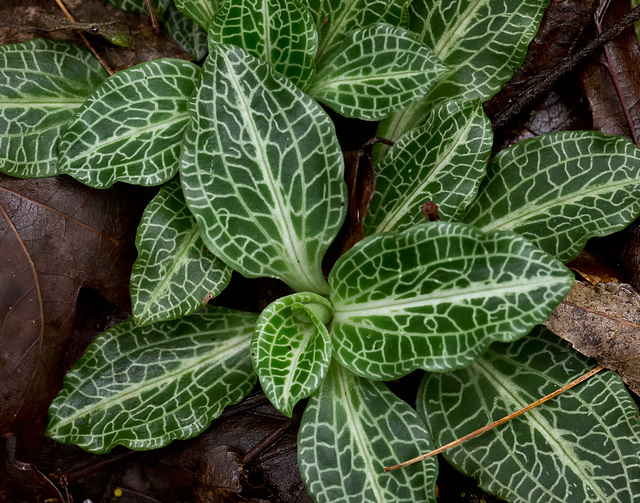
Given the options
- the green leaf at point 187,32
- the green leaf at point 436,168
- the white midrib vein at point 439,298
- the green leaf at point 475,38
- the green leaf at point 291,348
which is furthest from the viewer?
the green leaf at point 187,32

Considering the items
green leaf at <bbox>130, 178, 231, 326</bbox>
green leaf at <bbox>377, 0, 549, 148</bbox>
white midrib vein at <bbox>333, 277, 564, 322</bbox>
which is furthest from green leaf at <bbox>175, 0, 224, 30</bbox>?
white midrib vein at <bbox>333, 277, 564, 322</bbox>

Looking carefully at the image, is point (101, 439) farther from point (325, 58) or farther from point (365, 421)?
point (325, 58)

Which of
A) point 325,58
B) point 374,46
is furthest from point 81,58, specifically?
point 374,46

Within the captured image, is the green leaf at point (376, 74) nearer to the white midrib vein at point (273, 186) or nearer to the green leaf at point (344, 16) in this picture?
the green leaf at point (344, 16)

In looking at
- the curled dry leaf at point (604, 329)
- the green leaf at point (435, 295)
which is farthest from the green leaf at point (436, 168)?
the curled dry leaf at point (604, 329)

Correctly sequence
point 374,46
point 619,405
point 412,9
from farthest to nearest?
point 412,9 < point 374,46 < point 619,405

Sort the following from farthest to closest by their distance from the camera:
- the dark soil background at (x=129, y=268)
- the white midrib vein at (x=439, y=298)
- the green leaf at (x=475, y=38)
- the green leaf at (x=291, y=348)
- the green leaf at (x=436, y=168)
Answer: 1. the dark soil background at (x=129, y=268)
2. the green leaf at (x=475, y=38)
3. the green leaf at (x=436, y=168)
4. the green leaf at (x=291, y=348)
5. the white midrib vein at (x=439, y=298)

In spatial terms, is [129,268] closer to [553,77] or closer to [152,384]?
[152,384]
